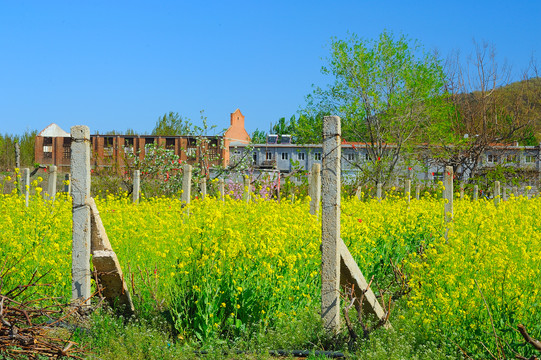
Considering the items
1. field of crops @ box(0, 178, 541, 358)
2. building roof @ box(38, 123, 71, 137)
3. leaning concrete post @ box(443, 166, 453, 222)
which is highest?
building roof @ box(38, 123, 71, 137)

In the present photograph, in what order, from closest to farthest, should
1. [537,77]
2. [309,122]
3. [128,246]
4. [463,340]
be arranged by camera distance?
1. [463,340]
2. [128,246]
3. [309,122]
4. [537,77]

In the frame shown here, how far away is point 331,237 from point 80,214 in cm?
260

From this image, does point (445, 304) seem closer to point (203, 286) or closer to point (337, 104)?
point (203, 286)

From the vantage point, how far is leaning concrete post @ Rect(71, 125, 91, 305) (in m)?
5.64

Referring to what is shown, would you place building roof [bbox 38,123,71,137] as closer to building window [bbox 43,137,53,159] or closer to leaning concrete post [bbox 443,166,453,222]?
building window [bbox 43,137,53,159]

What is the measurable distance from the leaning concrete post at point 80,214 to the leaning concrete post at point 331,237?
2.44m

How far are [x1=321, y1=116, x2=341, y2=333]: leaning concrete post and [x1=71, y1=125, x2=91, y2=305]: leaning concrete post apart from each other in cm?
244

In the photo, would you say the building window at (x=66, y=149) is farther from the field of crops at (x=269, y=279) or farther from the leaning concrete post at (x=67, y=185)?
the field of crops at (x=269, y=279)

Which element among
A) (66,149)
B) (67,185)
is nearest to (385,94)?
(67,185)

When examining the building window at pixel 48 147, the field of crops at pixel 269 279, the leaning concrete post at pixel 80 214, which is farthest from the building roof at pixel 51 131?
the leaning concrete post at pixel 80 214

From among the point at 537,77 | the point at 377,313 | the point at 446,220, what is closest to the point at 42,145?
the point at 537,77

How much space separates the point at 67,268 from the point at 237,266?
7.14ft

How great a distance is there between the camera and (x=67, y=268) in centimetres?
626

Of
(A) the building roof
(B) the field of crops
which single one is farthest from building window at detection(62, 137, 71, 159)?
(B) the field of crops
